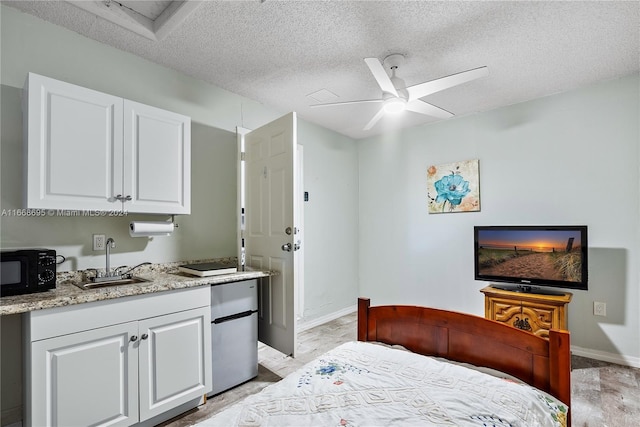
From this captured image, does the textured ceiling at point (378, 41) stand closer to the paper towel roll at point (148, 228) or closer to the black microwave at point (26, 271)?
the paper towel roll at point (148, 228)

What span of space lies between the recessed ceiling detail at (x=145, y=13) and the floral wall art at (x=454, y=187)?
10.5 ft

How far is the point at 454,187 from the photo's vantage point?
3.90m

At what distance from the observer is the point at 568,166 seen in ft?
10.4

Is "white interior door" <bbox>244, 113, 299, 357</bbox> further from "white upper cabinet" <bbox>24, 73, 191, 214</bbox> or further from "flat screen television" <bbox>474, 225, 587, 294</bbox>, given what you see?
"flat screen television" <bbox>474, 225, 587, 294</bbox>

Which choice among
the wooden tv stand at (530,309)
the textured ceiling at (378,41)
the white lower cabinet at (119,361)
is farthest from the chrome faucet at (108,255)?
the wooden tv stand at (530,309)

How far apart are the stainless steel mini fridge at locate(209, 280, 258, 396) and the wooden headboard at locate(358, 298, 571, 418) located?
1.09 m

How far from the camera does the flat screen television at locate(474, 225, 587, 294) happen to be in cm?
288

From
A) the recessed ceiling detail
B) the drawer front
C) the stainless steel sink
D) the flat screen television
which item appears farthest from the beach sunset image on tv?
the recessed ceiling detail

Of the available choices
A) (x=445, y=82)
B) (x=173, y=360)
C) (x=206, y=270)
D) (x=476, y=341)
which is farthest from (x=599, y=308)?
(x=173, y=360)

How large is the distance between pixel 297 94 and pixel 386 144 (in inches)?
70.9

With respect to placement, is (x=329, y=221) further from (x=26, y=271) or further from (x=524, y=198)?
(x=26, y=271)

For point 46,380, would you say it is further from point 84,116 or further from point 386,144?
point 386,144

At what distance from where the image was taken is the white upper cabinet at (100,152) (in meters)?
1.79

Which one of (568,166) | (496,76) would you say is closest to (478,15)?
(496,76)
